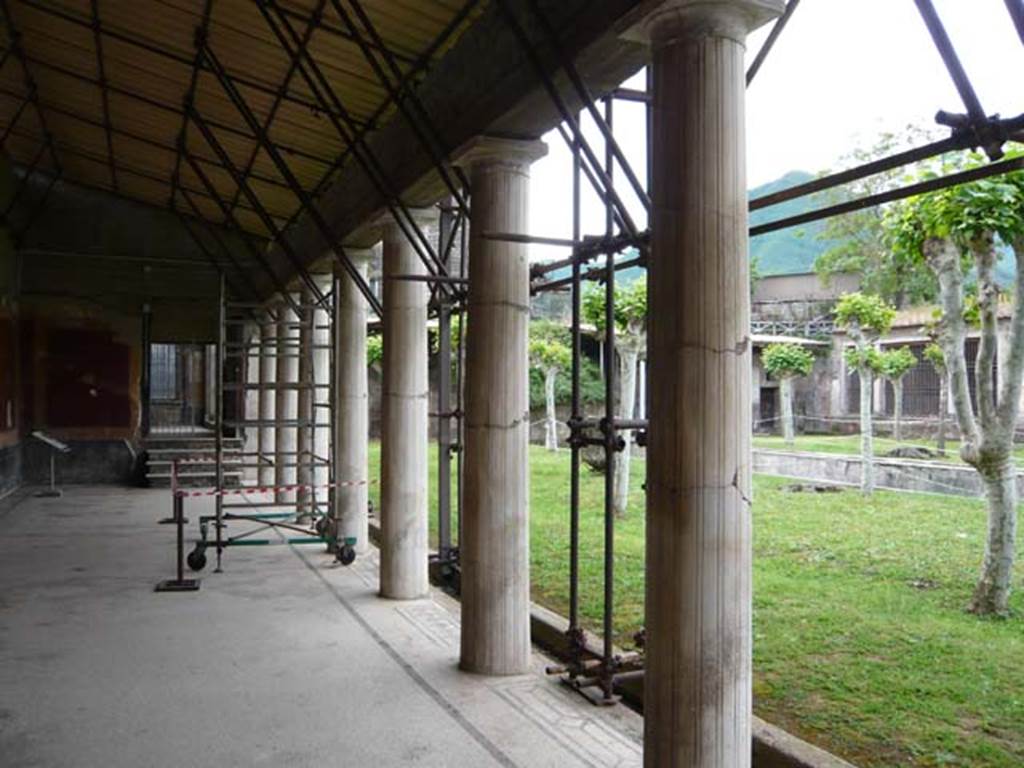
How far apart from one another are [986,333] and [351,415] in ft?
20.1

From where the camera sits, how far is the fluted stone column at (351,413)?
388 inches

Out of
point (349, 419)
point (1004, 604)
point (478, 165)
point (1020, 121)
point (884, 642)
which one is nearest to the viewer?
point (1020, 121)

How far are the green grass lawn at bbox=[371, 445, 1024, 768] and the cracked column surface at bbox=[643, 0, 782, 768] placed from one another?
1609 millimetres

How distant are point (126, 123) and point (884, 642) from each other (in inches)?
419

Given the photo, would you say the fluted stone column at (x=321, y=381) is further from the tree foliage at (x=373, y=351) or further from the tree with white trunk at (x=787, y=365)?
the tree with white trunk at (x=787, y=365)

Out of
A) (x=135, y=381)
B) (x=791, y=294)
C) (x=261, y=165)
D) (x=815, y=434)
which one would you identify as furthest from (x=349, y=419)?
(x=791, y=294)

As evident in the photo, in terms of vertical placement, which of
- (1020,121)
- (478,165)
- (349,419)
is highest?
(478,165)

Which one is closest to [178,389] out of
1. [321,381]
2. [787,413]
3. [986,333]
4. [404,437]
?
[321,381]

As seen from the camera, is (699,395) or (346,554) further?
(346,554)

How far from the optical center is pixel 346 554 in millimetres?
9508

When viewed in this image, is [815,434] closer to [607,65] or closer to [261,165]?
[261,165]

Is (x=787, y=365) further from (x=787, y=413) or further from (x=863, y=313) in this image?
(x=863, y=313)

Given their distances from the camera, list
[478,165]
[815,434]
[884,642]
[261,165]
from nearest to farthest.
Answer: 1. [478,165]
2. [884,642]
3. [261,165]
4. [815,434]

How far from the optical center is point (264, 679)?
5723mm
